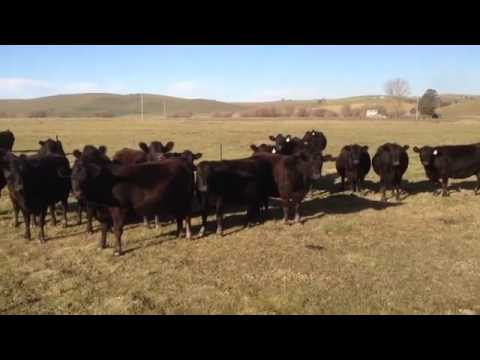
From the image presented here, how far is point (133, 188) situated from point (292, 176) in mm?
3795

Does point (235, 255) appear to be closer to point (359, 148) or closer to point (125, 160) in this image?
point (125, 160)

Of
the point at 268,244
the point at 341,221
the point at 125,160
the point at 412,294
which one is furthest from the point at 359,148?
the point at 412,294

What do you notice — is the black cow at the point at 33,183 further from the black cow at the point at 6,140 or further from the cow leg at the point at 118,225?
the black cow at the point at 6,140

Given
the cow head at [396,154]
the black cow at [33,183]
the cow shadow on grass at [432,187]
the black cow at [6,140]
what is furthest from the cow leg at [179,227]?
the black cow at [6,140]

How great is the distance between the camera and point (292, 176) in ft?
33.8

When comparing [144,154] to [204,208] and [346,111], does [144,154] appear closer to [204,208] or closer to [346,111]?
[204,208]

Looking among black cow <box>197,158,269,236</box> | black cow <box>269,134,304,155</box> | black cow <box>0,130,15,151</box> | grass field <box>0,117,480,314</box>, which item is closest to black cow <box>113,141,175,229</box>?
grass field <box>0,117,480,314</box>

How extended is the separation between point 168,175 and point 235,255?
83.3 inches

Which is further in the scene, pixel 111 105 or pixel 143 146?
pixel 111 105

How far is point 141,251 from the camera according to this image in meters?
8.23

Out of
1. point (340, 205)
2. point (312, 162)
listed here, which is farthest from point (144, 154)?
point (340, 205)

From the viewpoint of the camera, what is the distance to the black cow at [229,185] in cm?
930

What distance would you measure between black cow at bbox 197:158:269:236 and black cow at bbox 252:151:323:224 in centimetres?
30

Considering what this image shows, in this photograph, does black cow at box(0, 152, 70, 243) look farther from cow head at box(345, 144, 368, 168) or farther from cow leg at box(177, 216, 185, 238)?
cow head at box(345, 144, 368, 168)
